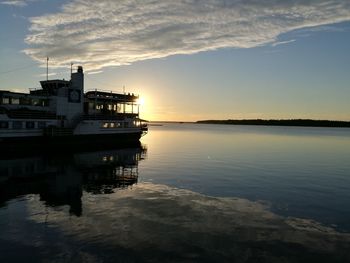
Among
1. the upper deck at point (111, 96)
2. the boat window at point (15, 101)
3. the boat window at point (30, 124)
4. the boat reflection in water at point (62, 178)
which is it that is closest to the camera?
the boat reflection in water at point (62, 178)

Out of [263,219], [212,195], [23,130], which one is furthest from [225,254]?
[23,130]

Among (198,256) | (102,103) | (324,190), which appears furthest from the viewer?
(102,103)

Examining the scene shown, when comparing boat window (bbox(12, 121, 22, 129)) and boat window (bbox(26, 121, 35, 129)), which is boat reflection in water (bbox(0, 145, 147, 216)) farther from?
boat window (bbox(26, 121, 35, 129))

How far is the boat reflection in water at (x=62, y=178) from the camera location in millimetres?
22422

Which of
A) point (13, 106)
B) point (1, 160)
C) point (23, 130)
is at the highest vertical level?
point (13, 106)

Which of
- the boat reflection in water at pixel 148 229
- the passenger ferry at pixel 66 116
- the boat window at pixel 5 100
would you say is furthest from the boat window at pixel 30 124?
the boat reflection in water at pixel 148 229

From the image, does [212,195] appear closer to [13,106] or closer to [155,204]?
[155,204]

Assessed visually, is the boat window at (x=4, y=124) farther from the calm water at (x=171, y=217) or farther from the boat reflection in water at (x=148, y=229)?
the boat reflection in water at (x=148, y=229)

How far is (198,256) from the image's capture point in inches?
500

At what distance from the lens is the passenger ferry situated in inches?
2010

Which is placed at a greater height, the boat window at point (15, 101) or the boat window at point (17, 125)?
the boat window at point (15, 101)

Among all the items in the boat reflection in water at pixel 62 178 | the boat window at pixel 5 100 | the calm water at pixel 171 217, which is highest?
the boat window at pixel 5 100

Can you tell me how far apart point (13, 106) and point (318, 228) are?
4984 cm

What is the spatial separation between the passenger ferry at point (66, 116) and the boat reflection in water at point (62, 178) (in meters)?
10.1
